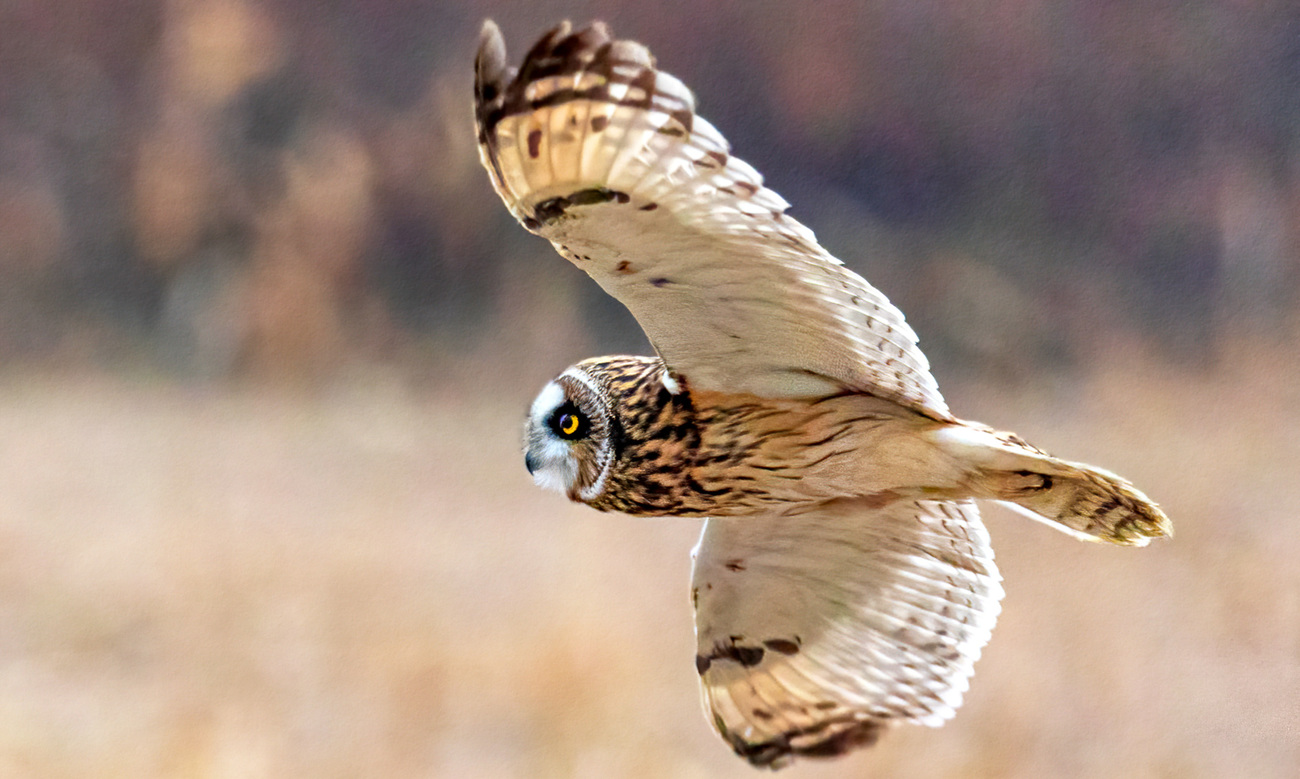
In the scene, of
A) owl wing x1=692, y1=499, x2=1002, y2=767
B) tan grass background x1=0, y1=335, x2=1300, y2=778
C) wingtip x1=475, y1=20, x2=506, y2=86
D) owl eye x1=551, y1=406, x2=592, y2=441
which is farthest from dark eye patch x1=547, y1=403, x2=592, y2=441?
tan grass background x1=0, y1=335, x2=1300, y2=778

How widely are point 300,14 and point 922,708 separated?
1.26 metres

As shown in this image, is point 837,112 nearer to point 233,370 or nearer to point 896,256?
point 896,256

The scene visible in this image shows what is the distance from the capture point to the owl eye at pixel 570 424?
859 millimetres

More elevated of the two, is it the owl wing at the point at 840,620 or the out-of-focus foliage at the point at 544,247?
the out-of-focus foliage at the point at 544,247

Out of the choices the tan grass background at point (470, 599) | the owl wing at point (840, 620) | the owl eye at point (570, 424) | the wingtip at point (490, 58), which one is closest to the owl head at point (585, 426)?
the owl eye at point (570, 424)

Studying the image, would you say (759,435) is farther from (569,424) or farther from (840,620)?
(840,620)

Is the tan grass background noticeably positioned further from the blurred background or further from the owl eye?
the owl eye

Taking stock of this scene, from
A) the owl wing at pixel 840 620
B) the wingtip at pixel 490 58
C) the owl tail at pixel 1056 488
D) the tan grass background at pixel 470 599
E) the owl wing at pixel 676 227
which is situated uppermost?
the wingtip at pixel 490 58

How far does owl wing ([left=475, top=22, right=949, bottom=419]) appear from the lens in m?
0.58

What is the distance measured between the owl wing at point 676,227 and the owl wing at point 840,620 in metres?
0.21

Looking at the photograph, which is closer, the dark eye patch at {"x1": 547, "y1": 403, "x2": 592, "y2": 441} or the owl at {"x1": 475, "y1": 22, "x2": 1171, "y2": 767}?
the owl at {"x1": 475, "y1": 22, "x2": 1171, "y2": 767}

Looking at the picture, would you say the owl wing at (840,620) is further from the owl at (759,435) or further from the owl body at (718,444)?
the owl body at (718,444)

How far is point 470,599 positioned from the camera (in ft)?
4.81

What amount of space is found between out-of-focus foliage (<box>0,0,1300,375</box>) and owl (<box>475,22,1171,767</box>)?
1.90 ft
